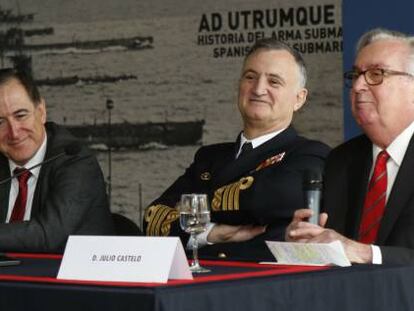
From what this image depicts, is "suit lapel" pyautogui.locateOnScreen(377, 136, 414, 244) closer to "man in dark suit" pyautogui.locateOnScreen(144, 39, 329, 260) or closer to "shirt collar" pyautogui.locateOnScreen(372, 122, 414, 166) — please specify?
"shirt collar" pyautogui.locateOnScreen(372, 122, 414, 166)

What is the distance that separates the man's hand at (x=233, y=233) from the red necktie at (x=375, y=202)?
0.67 metres

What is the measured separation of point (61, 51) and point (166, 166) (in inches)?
38.1

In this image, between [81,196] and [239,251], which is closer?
[239,251]

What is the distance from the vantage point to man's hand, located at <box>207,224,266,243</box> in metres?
4.12

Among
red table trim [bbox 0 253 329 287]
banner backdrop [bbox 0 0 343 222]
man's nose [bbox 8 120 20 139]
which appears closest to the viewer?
red table trim [bbox 0 253 329 287]

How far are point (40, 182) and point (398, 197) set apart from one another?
5.91 ft

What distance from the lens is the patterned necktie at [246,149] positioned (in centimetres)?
436

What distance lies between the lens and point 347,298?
8.98 ft

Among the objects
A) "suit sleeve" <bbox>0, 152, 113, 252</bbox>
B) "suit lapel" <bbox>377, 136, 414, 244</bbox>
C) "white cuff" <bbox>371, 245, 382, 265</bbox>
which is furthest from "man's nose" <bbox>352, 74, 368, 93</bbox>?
"suit sleeve" <bbox>0, 152, 113, 252</bbox>

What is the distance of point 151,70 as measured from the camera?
240 inches

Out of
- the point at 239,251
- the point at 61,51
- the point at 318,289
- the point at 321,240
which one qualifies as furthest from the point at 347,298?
the point at 61,51

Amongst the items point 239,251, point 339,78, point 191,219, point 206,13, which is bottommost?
point 239,251

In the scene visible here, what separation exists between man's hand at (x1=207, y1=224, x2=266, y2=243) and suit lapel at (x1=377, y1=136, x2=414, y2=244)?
0.81m

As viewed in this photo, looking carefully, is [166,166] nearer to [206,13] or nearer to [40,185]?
[206,13]
